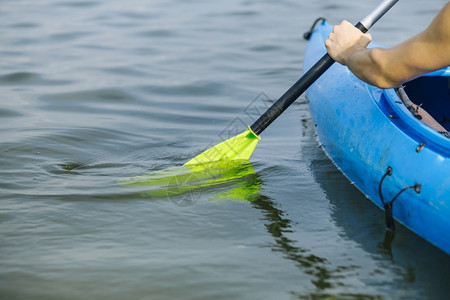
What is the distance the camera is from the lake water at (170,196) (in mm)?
2562

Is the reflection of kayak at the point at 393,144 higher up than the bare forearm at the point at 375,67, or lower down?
lower down

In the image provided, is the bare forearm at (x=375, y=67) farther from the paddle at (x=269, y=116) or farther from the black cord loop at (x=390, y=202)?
the paddle at (x=269, y=116)

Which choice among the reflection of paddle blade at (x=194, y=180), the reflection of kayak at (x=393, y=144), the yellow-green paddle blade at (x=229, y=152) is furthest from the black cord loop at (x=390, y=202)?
the yellow-green paddle blade at (x=229, y=152)

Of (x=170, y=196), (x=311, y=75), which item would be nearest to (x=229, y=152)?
(x=170, y=196)

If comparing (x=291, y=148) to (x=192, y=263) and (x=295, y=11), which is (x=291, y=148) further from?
(x=295, y=11)

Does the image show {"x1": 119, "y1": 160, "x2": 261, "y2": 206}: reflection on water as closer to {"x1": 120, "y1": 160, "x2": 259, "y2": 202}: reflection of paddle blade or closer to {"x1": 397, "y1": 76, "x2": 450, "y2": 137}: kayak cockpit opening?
{"x1": 120, "y1": 160, "x2": 259, "y2": 202}: reflection of paddle blade

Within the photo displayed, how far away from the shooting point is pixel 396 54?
2.45 metres

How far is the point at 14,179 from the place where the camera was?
12.1 feet

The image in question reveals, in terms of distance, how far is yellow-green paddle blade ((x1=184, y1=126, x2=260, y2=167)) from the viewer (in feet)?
12.7

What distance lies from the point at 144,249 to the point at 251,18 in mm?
6953

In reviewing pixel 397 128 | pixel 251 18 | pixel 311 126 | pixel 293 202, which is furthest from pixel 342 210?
pixel 251 18

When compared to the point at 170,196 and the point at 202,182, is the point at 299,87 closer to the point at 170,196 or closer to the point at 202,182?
the point at 202,182

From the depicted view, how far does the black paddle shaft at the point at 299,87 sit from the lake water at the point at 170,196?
1.23ft

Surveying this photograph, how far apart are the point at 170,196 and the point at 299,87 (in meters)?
1.00
